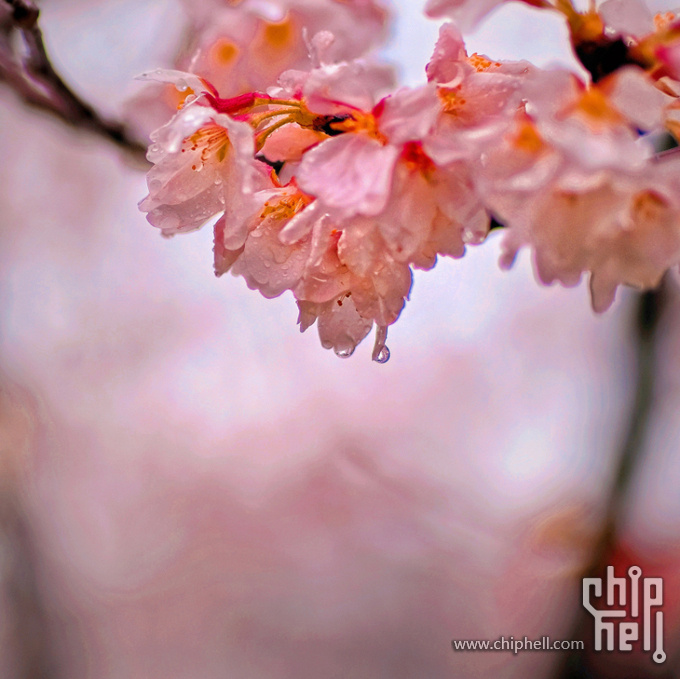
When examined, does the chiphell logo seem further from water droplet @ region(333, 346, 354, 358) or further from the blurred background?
water droplet @ region(333, 346, 354, 358)

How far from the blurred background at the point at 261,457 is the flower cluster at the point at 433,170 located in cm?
91

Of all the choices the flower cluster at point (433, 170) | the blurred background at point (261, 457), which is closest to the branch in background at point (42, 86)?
the flower cluster at point (433, 170)

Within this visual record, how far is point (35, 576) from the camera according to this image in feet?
4.44

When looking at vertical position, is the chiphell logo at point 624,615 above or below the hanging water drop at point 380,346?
below

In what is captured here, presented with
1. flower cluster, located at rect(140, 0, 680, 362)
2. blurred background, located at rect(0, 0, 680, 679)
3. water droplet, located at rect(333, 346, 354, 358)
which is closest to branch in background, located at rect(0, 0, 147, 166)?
flower cluster, located at rect(140, 0, 680, 362)

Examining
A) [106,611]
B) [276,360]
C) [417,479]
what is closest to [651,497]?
[417,479]

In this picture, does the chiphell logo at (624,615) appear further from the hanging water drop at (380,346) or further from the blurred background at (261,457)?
the hanging water drop at (380,346)

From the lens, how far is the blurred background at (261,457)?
4.10 ft

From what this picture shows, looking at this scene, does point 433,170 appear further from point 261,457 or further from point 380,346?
point 261,457

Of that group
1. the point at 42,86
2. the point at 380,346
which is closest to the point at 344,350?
the point at 380,346

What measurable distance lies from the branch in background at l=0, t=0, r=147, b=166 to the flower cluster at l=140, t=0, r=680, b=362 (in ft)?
0.78

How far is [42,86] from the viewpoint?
1.71 ft

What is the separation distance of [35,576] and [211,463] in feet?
1.60

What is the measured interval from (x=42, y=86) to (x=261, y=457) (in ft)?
3.15
